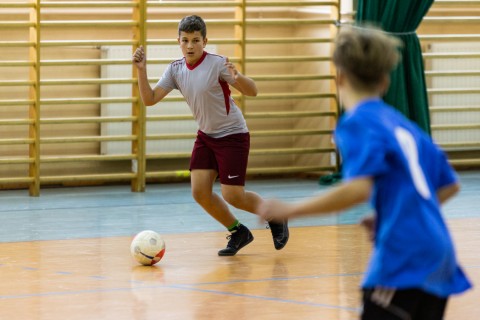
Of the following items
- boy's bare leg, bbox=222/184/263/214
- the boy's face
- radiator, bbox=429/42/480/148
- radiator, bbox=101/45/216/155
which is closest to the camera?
the boy's face

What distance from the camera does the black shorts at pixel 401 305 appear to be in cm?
252

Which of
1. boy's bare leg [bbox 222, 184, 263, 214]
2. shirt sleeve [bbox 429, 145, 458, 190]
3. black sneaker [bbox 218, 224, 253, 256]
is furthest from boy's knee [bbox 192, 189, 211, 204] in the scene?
shirt sleeve [bbox 429, 145, 458, 190]

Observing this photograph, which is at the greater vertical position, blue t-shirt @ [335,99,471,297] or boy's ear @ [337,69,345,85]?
boy's ear @ [337,69,345,85]

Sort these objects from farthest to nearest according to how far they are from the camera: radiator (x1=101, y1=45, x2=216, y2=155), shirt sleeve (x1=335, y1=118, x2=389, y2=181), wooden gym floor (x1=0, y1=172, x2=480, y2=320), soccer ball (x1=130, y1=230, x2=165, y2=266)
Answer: radiator (x1=101, y1=45, x2=216, y2=155) < soccer ball (x1=130, y1=230, x2=165, y2=266) < wooden gym floor (x1=0, y1=172, x2=480, y2=320) < shirt sleeve (x1=335, y1=118, x2=389, y2=181)

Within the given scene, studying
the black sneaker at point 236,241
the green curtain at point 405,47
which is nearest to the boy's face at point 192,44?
the black sneaker at point 236,241

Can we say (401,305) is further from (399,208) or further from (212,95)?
(212,95)

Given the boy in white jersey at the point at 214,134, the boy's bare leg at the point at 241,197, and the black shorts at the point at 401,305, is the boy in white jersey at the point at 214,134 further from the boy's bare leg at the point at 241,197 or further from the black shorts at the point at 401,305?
the black shorts at the point at 401,305

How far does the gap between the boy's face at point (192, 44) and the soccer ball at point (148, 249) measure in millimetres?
1093

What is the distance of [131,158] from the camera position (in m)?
9.64

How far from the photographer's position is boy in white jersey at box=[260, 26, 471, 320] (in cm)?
240

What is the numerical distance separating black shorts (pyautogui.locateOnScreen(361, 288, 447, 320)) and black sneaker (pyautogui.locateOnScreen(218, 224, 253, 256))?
354cm

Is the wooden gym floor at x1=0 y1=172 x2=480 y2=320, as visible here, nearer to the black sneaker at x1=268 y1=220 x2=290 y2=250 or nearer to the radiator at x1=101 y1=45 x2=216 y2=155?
the black sneaker at x1=268 y1=220 x2=290 y2=250

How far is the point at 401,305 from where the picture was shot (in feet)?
8.29

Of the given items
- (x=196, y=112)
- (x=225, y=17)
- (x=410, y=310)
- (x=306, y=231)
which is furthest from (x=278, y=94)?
(x=410, y=310)
